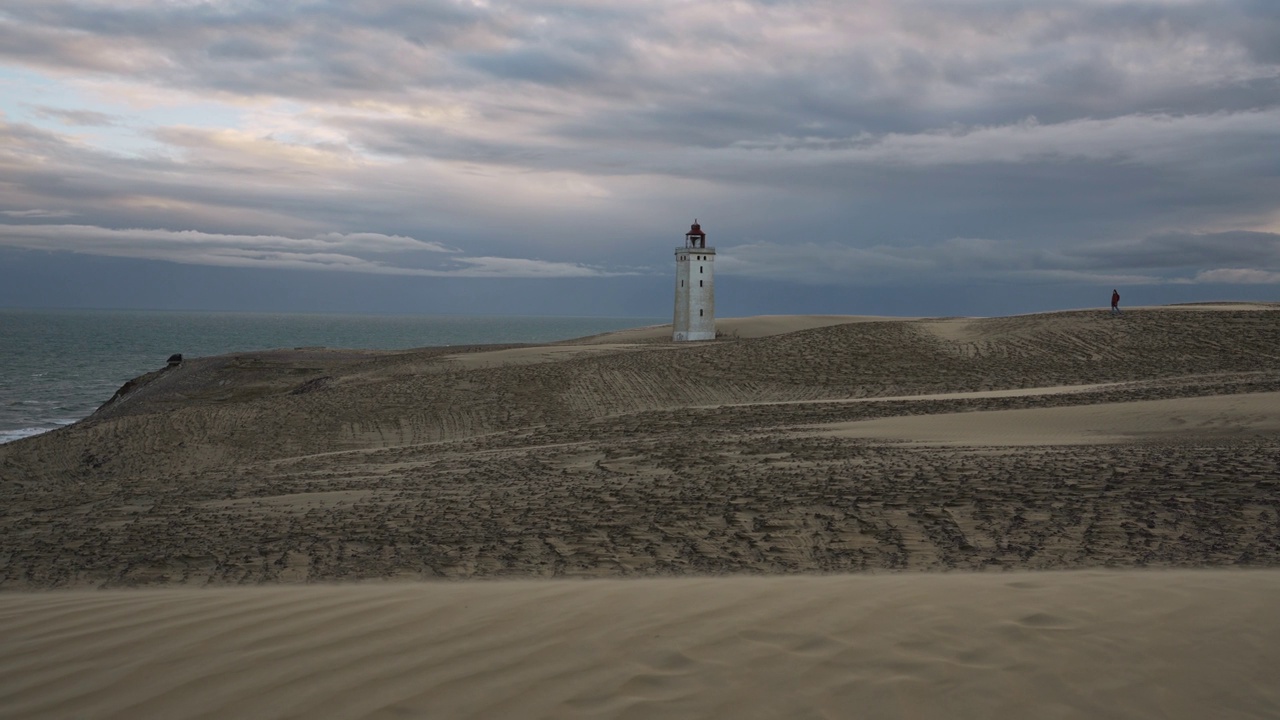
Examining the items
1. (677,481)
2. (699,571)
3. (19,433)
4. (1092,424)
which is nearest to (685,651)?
(699,571)

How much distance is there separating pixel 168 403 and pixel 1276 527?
33.4 m

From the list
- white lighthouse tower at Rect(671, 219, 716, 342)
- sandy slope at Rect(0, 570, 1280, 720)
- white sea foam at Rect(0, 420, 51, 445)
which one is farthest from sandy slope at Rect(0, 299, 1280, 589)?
white lighthouse tower at Rect(671, 219, 716, 342)

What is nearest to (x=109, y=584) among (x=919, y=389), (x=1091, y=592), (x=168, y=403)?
(x=1091, y=592)

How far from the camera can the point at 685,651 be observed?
515 centimetres

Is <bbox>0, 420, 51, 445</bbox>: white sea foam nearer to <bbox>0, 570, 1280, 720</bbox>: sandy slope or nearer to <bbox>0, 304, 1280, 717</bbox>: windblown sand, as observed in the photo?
<bbox>0, 304, 1280, 717</bbox>: windblown sand

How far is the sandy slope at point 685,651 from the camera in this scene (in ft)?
14.6

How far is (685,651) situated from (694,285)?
46.2 m

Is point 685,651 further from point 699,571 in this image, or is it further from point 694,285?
point 694,285

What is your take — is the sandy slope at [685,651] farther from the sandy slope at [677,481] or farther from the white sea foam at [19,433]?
the white sea foam at [19,433]

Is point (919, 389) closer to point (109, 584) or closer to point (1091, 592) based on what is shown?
point (1091, 592)

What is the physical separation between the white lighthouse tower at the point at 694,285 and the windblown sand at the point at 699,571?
32.2 meters

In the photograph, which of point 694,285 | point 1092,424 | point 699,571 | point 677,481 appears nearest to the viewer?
point 699,571

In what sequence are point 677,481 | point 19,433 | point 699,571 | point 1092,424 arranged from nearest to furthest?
point 699,571
point 677,481
point 1092,424
point 19,433

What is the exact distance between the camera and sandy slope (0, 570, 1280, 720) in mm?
4461
